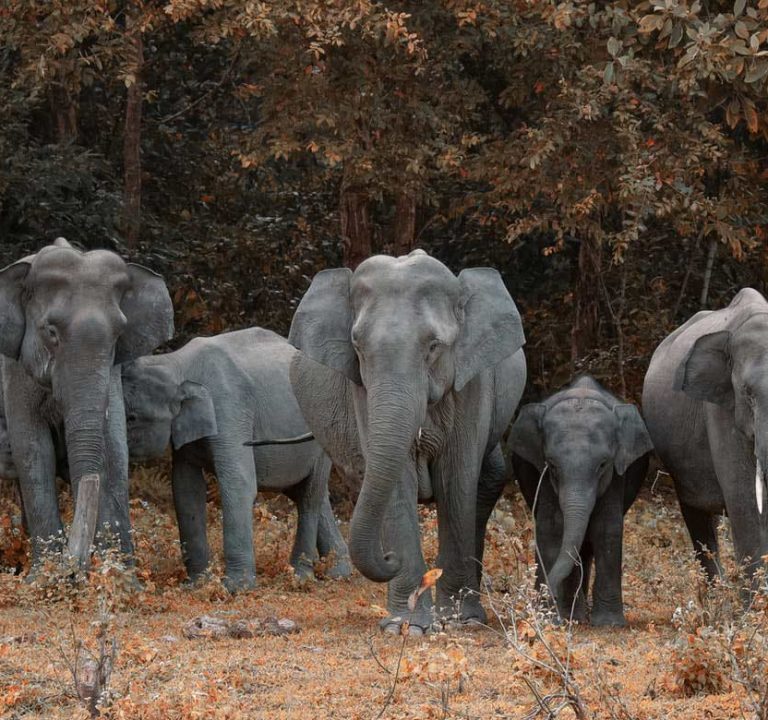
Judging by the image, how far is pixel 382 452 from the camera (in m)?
8.00

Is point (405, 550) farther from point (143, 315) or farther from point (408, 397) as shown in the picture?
point (143, 315)

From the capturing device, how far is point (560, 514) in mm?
9367

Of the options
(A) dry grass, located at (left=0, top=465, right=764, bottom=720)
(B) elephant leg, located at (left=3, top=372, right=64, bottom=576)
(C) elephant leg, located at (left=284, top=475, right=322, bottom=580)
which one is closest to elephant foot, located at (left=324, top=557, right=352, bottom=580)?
(C) elephant leg, located at (left=284, top=475, right=322, bottom=580)

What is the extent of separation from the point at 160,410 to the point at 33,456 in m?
0.97

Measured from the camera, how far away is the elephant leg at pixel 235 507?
10836 millimetres

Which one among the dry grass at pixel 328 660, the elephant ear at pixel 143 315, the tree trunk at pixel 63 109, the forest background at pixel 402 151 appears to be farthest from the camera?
the tree trunk at pixel 63 109

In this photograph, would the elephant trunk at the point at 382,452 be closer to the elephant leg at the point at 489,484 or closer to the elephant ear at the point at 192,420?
the elephant leg at the point at 489,484

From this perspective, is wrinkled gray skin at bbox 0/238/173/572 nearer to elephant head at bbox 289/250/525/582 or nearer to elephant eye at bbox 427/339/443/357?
elephant head at bbox 289/250/525/582

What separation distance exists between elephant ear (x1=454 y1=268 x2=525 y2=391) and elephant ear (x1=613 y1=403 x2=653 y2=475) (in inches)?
30.3

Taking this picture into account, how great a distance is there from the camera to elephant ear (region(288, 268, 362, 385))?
8703 mm

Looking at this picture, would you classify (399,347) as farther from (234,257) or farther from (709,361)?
(234,257)

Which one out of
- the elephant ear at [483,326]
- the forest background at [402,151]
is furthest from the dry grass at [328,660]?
the forest background at [402,151]

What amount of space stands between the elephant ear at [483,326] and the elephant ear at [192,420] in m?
2.63

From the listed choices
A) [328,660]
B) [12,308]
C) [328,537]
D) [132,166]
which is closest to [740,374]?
[328,660]
